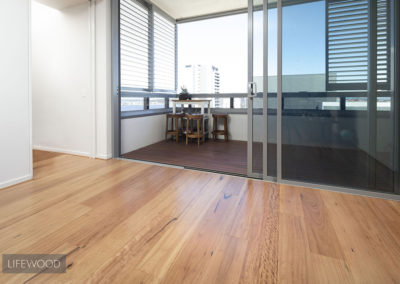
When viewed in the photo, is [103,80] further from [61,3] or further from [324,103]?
[324,103]

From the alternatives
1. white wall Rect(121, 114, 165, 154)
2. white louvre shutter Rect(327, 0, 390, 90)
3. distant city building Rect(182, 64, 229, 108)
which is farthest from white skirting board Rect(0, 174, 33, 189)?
distant city building Rect(182, 64, 229, 108)

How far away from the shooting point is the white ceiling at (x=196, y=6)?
14.0ft

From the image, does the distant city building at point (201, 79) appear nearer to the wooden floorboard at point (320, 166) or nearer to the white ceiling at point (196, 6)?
the white ceiling at point (196, 6)

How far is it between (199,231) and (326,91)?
1.47m

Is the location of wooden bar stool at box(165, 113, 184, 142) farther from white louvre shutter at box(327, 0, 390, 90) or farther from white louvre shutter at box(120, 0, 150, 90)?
white louvre shutter at box(327, 0, 390, 90)

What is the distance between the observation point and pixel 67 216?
1585mm

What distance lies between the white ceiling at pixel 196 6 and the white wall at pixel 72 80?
1699 millimetres

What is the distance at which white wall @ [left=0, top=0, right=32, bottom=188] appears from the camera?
2.06 m

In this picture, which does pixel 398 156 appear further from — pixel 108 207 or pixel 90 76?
pixel 90 76

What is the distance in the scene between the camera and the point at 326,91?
1.92 meters

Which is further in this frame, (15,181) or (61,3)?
(61,3)

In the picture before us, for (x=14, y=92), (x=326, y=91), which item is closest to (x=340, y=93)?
(x=326, y=91)

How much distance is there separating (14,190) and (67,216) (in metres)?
0.86

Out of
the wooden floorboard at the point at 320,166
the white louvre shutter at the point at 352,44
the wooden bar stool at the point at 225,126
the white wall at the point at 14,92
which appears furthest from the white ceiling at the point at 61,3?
the white louvre shutter at the point at 352,44
